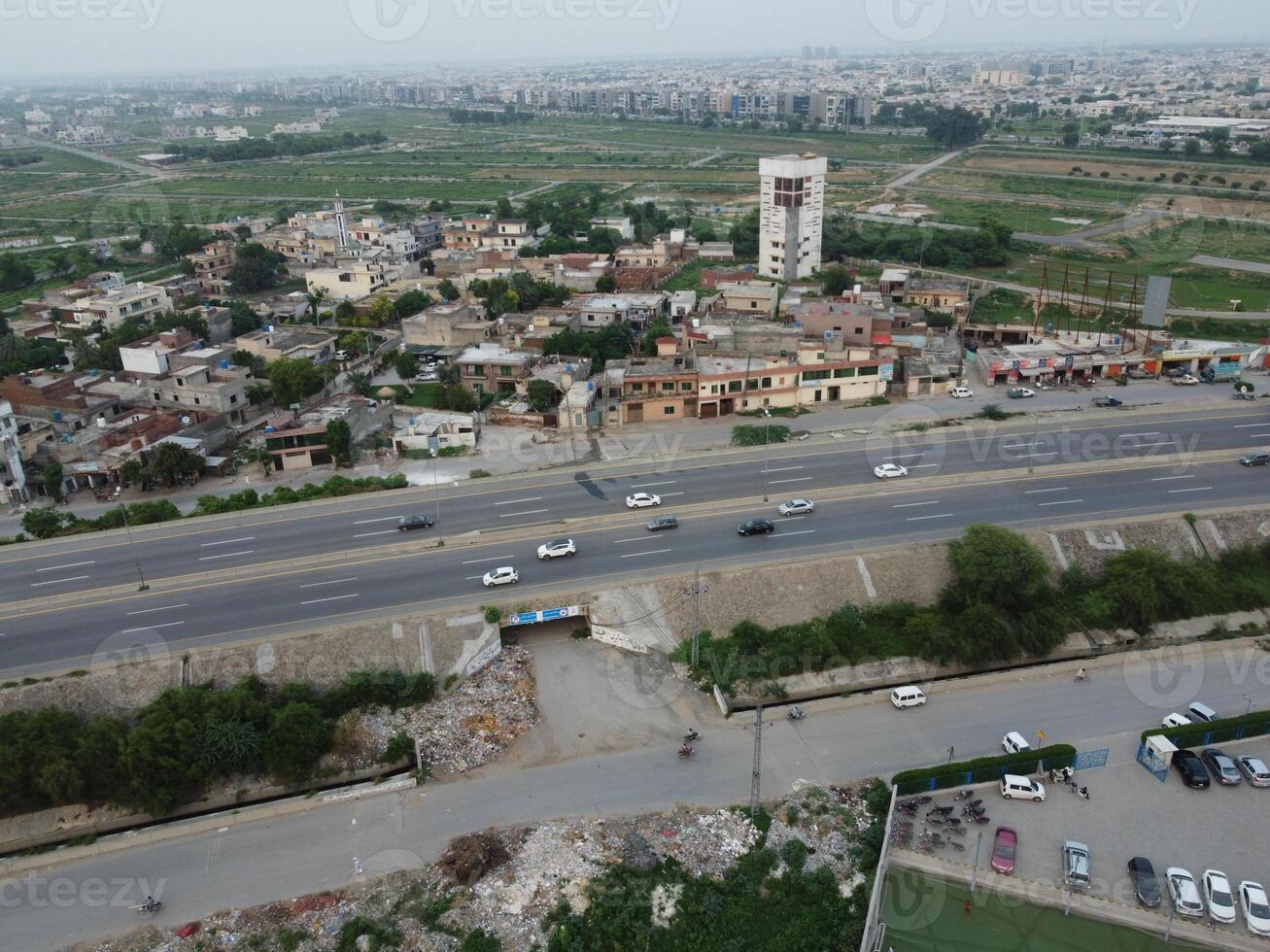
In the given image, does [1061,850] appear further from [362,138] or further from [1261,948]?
[362,138]

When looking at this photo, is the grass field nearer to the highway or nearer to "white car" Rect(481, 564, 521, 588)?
A: the highway

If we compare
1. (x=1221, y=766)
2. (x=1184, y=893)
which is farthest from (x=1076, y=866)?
(x=1221, y=766)

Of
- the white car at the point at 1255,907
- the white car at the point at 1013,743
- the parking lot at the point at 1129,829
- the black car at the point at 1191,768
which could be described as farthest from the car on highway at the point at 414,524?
the white car at the point at 1255,907

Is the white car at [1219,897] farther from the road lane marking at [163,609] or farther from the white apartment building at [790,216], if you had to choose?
the white apartment building at [790,216]

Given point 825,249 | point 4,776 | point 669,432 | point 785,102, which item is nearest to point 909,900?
point 4,776

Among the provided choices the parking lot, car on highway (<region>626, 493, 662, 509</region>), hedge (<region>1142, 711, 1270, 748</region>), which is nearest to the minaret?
car on highway (<region>626, 493, 662, 509</region>)

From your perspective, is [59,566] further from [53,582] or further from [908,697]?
[908,697]
